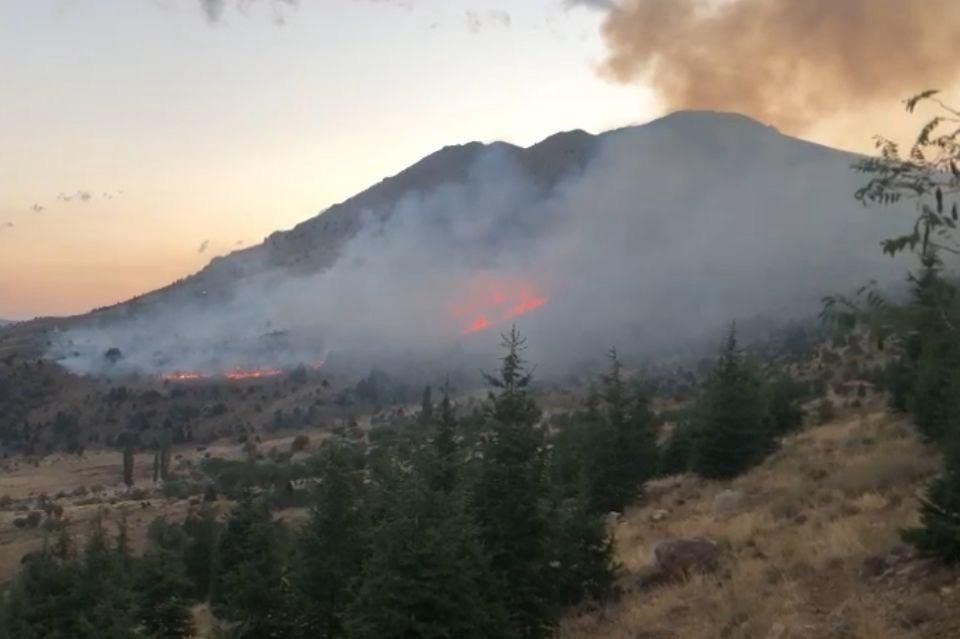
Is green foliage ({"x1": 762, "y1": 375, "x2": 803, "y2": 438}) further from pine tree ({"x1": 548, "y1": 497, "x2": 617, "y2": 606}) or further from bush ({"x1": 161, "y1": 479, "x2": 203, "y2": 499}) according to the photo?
bush ({"x1": 161, "y1": 479, "x2": 203, "y2": 499})

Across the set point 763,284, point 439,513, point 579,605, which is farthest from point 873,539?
point 763,284

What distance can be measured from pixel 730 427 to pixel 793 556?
15.7 m

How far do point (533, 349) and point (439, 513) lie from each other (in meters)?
147

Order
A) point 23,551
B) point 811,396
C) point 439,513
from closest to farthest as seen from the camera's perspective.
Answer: point 439,513 < point 23,551 < point 811,396

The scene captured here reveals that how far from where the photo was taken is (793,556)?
15031 mm

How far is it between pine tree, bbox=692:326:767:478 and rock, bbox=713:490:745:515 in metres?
6.09

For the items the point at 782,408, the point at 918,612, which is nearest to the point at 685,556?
the point at 918,612

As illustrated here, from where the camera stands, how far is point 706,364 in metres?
114

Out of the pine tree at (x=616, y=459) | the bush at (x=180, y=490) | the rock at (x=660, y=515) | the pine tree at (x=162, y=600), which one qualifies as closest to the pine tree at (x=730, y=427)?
the pine tree at (x=616, y=459)

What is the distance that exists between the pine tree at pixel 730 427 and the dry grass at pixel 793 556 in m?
3.13

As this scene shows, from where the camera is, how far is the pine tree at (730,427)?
30219 mm

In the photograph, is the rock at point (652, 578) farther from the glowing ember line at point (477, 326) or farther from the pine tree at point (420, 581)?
the glowing ember line at point (477, 326)

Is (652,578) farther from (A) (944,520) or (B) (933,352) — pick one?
(B) (933,352)

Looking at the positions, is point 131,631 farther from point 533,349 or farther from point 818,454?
point 533,349
